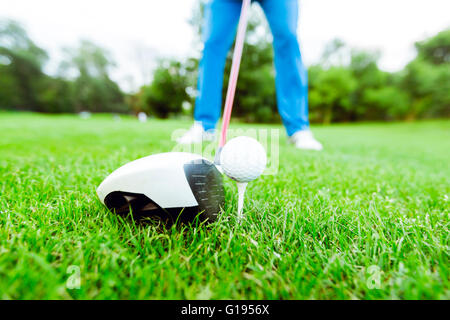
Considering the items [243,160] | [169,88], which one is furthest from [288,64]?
[169,88]

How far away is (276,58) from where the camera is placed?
236 cm

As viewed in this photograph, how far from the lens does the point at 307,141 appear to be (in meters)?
2.57

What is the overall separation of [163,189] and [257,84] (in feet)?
63.5

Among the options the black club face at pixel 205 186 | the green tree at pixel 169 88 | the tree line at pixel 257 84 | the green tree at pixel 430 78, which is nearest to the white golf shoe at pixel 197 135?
the black club face at pixel 205 186

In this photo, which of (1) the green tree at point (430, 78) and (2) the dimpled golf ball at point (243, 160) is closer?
(2) the dimpled golf ball at point (243, 160)

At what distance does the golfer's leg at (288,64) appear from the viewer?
2061 millimetres

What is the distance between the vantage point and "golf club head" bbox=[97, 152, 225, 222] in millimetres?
690

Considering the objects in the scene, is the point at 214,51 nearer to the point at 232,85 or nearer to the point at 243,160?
the point at 232,85

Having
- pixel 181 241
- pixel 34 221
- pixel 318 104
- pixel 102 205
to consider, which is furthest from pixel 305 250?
pixel 318 104

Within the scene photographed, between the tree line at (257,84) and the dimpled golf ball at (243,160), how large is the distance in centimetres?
1643

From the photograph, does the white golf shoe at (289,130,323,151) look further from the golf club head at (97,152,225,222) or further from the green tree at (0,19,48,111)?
the green tree at (0,19,48,111)

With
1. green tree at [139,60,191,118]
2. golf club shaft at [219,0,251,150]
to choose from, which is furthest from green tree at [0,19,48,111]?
golf club shaft at [219,0,251,150]

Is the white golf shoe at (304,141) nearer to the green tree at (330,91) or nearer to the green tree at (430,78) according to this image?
the green tree at (330,91)
